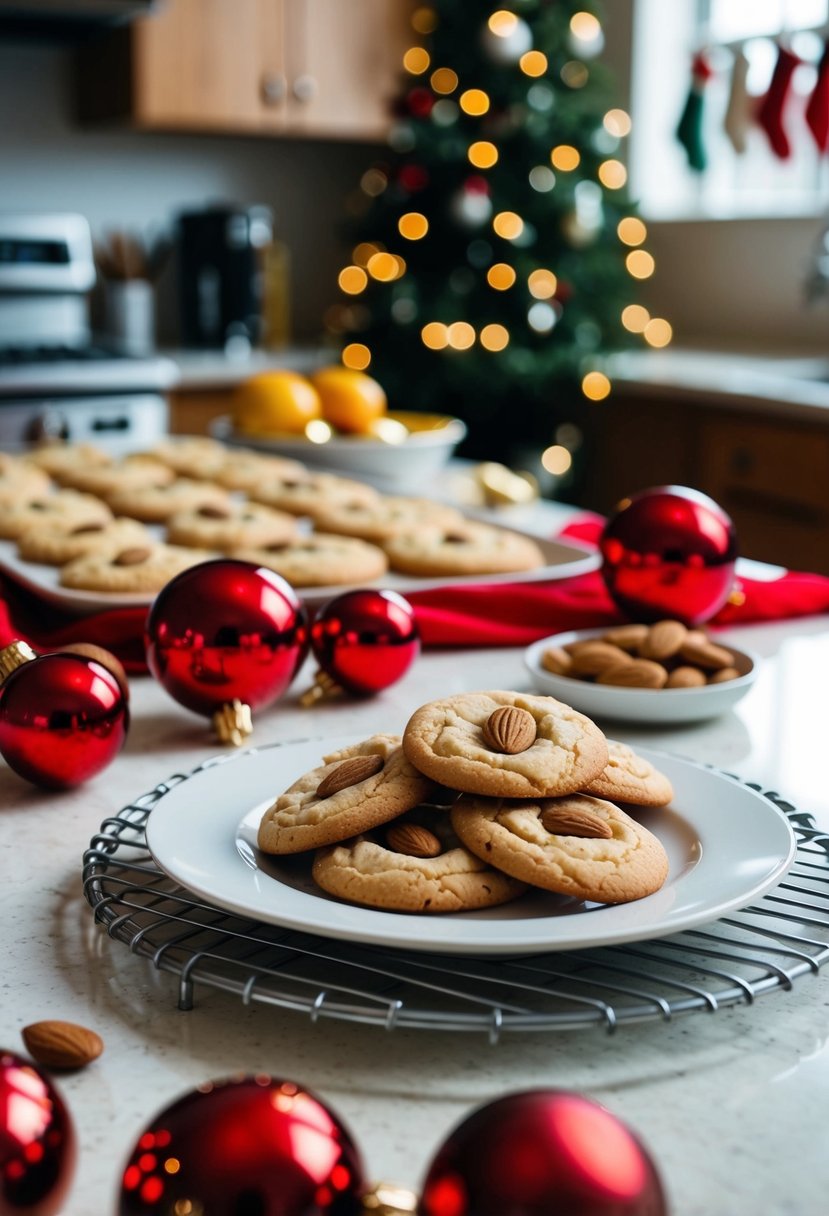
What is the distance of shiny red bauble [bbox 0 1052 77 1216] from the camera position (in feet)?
1.39

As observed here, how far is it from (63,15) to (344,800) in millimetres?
3270

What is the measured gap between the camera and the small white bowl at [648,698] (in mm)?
956

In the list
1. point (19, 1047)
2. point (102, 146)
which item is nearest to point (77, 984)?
point (19, 1047)

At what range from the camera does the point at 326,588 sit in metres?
1.21

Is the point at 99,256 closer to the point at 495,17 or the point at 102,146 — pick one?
the point at 102,146

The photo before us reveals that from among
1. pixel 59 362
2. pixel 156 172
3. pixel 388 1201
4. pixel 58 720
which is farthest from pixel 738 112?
pixel 388 1201

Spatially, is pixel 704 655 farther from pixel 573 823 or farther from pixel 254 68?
pixel 254 68

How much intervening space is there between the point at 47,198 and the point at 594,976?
3687mm

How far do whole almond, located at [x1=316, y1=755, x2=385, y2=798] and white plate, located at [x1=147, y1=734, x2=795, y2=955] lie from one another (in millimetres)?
41

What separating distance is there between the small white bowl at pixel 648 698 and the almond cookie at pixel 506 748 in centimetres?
29

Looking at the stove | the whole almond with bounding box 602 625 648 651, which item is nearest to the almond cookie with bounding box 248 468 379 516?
the whole almond with bounding box 602 625 648 651

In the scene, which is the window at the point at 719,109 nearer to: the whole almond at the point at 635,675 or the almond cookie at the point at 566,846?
the whole almond at the point at 635,675

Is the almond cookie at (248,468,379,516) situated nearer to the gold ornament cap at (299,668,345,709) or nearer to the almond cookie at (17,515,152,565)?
the almond cookie at (17,515,152,565)

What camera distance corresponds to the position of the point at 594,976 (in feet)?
2.00
